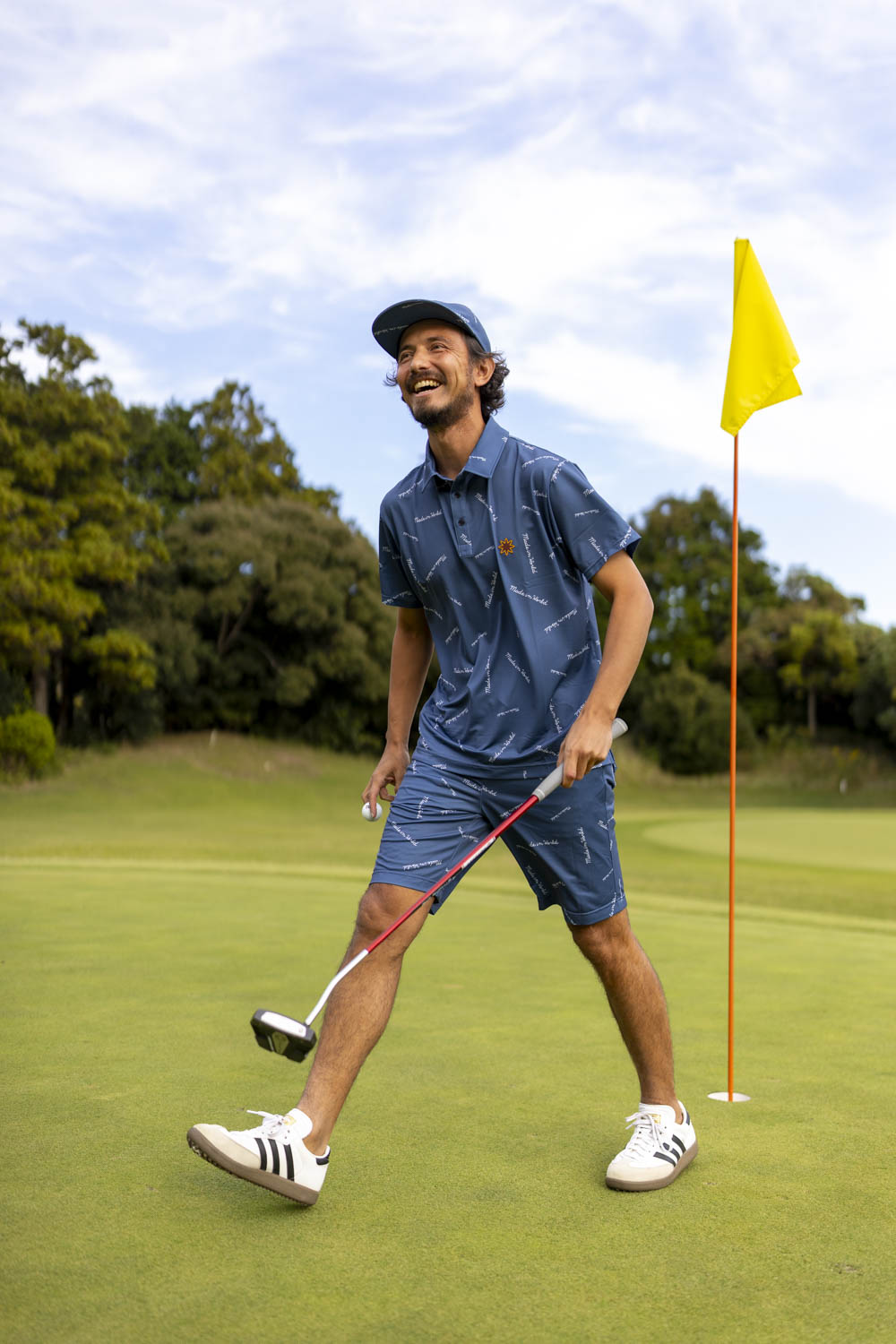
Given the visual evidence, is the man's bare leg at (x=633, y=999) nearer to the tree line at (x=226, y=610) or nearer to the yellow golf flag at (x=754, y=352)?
the yellow golf flag at (x=754, y=352)

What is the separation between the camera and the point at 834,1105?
Result: 3.32 metres

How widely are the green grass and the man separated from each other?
377 mm

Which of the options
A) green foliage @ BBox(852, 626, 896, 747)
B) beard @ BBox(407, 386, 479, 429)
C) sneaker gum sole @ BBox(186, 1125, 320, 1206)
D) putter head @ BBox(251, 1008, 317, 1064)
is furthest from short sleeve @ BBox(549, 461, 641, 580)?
green foliage @ BBox(852, 626, 896, 747)

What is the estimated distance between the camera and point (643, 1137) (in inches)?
110

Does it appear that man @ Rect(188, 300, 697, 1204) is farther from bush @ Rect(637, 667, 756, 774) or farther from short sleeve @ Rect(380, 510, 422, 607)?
bush @ Rect(637, 667, 756, 774)

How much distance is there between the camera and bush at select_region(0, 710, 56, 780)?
27234 mm

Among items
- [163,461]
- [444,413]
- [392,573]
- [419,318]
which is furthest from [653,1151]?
[163,461]

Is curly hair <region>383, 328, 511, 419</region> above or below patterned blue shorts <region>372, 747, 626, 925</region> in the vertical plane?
above

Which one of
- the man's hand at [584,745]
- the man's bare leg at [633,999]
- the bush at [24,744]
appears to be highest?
the man's hand at [584,745]

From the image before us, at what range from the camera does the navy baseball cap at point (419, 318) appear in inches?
119

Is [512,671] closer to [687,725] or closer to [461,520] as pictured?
[461,520]

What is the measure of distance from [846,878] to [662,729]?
29.4 m

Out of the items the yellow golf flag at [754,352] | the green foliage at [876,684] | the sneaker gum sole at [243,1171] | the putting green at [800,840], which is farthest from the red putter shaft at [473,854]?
the green foliage at [876,684]

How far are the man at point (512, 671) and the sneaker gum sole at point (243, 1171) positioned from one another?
20.0 inches
